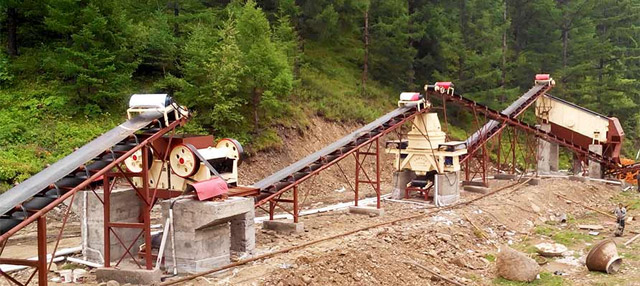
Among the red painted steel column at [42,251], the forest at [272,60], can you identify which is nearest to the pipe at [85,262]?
the red painted steel column at [42,251]

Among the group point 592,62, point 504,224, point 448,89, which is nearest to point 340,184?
point 448,89

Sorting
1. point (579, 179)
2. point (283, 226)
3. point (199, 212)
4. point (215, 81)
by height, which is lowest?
point (579, 179)

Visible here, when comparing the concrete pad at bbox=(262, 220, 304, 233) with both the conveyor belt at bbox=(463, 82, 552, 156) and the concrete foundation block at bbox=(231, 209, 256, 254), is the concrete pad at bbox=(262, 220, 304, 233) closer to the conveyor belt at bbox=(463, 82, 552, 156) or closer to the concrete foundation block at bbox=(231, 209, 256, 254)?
the concrete foundation block at bbox=(231, 209, 256, 254)

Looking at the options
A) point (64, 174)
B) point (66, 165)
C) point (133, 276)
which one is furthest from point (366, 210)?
point (64, 174)

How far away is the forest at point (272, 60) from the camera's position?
28.2 meters

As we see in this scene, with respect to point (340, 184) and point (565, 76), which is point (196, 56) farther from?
point (565, 76)

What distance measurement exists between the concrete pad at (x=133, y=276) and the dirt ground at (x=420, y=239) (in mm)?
677

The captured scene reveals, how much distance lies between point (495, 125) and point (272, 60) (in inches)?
528

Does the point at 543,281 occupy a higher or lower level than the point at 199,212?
lower

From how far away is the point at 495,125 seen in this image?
1292 inches

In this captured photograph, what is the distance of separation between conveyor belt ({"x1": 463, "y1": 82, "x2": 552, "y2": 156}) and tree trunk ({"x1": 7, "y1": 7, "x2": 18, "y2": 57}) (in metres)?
26.3

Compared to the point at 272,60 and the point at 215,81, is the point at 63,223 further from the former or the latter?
the point at 272,60

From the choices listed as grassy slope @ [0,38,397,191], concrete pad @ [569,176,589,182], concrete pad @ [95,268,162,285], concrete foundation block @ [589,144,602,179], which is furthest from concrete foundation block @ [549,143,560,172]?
concrete pad @ [95,268,162,285]

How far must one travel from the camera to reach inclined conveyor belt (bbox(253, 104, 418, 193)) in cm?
1992
